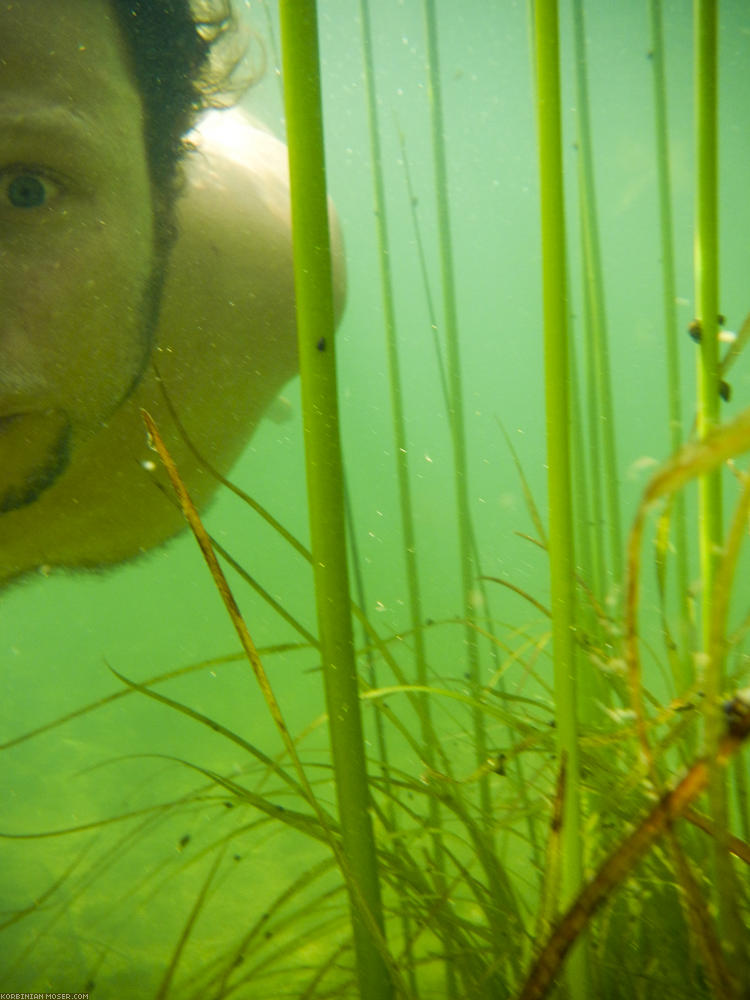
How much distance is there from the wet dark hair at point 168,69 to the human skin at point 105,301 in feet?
0.12

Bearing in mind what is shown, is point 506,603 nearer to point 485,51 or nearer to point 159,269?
point 485,51

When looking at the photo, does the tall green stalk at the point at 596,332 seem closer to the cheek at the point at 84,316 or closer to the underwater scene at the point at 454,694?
the underwater scene at the point at 454,694

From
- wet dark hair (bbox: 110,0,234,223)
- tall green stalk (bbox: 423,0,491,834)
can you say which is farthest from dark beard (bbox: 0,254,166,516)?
tall green stalk (bbox: 423,0,491,834)

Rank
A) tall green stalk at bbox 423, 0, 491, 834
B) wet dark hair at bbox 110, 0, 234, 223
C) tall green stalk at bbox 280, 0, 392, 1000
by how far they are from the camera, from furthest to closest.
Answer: wet dark hair at bbox 110, 0, 234, 223 → tall green stalk at bbox 423, 0, 491, 834 → tall green stalk at bbox 280, 0, 392, 1000

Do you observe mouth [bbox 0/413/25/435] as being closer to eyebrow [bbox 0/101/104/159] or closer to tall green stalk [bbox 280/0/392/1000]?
eyebrow [bbox 0/101/104/159]

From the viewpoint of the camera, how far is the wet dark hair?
3.49 feet

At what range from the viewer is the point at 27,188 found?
2.99 feet

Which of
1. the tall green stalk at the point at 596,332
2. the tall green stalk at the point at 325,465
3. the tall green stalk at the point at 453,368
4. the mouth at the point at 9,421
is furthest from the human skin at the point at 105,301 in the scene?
the tall green stalk at the point at 325,465

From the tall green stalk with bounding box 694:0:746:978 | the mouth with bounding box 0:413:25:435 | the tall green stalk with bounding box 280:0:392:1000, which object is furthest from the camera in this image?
the mouth with bounding box 0:413:25:435

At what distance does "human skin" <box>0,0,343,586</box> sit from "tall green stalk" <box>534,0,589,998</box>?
2.63 ft

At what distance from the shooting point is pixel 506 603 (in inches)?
208

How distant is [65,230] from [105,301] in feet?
0.34

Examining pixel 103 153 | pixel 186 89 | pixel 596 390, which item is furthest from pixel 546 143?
pixel 186 89

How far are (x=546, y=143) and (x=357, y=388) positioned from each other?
17.8ft
